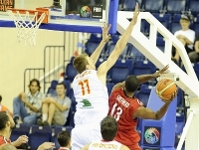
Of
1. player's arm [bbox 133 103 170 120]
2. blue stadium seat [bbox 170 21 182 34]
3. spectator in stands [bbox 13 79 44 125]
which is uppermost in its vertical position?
blue stadium seat [bbox 170 21 182 34]

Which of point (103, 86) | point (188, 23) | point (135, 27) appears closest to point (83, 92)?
point (103, 86)

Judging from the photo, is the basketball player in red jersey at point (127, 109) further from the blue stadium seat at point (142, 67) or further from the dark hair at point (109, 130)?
the blue stadium seat at point (142, 67)

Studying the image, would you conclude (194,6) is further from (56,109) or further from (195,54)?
(56,109)

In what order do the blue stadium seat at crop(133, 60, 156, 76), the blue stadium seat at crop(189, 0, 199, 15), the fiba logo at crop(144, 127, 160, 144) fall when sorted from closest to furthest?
the fiba logo at crop(144, 127, 160, 144) < the blue stadium seat at crop(133, 60, 156, 76) < the blue stadium seat at crop(189, 0, 199, 15)

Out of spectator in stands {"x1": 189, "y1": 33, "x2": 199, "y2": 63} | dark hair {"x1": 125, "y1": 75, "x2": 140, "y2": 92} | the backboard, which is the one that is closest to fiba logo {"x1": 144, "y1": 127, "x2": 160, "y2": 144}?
dark hair {"x1": 125, "y1": 75, "x2": 140, "y2": 92}

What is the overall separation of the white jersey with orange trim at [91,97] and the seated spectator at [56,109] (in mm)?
4140

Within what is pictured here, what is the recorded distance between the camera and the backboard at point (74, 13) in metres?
8.03

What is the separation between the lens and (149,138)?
9.27 metres

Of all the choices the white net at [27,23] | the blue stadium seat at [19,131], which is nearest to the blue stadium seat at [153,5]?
the blue stadium seat at [19,131]

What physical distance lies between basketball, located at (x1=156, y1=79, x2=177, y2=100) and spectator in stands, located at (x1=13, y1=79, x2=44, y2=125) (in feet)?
16.2

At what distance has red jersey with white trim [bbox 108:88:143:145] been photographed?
27.5 feet

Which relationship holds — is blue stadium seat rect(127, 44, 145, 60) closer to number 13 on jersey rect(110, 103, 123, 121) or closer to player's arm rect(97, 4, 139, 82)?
number 13 on jersey rect(110, 103, 123, 121)

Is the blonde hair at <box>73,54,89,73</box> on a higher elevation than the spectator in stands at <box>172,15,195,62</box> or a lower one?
higher

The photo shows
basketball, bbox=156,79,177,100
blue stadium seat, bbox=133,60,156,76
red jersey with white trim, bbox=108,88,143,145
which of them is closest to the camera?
basketball, bbox=156,79,177,100
